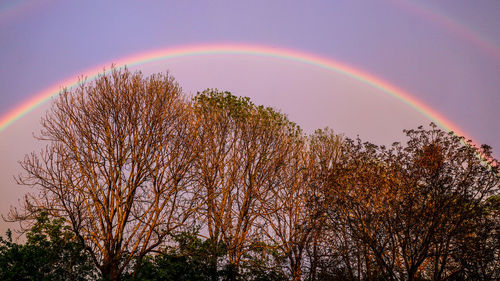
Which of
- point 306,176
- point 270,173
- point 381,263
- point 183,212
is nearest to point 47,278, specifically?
point 183,212

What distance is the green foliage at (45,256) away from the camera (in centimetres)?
1232

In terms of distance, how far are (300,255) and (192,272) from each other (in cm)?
588

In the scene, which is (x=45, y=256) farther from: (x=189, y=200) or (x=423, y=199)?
(x=423, y=199)

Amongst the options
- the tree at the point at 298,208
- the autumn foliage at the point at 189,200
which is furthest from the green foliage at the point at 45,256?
the tree at the point at 298,208

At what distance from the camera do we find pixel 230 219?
16.5 metres

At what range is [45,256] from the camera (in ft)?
43.3

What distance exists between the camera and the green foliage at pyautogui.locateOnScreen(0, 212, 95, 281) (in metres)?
12.3

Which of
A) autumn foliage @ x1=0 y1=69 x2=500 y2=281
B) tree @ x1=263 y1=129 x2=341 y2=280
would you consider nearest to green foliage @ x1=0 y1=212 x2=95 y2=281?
autumn foliage @ x1=0 y1=69 x2=500 y2=281

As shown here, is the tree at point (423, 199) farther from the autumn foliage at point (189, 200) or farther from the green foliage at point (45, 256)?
the green foliage at point (45, 256)

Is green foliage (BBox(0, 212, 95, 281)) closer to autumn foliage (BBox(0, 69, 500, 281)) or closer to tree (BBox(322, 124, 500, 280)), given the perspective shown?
autumn foliage (BBox(0, 69, 500, 281))

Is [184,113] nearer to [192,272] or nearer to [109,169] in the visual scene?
[109,169]

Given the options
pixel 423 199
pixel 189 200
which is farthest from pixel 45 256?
pixel 423 199

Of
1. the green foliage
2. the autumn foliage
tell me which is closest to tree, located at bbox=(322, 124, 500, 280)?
the autumn foliage

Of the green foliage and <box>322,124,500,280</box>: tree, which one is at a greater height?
<box>322,124,500,280</box>: tree
